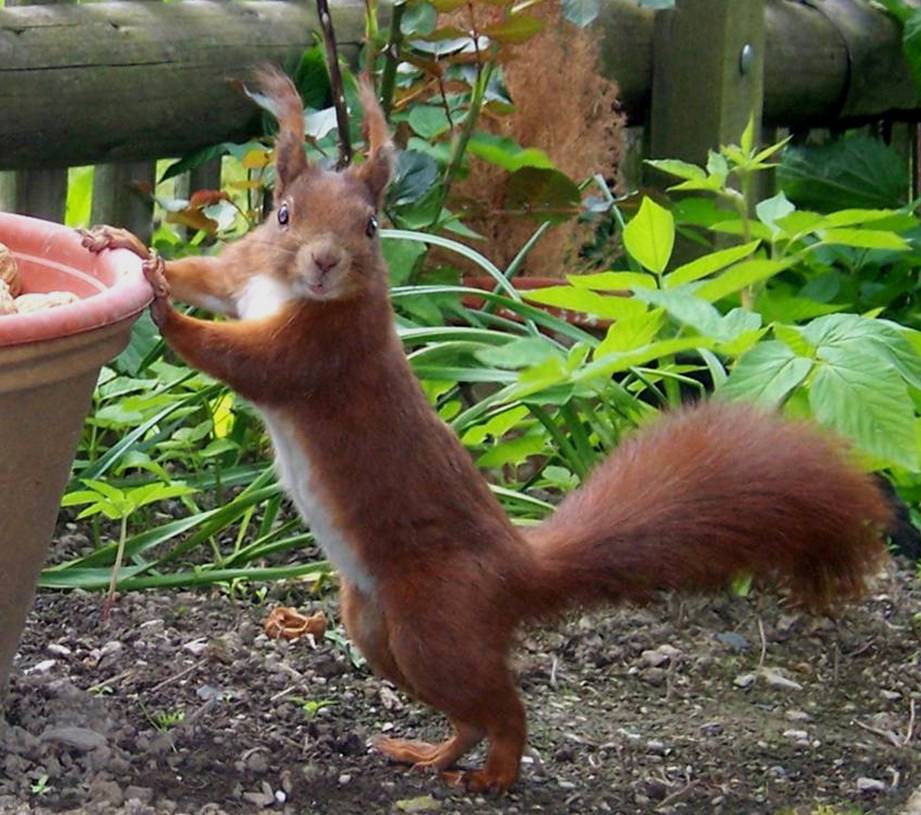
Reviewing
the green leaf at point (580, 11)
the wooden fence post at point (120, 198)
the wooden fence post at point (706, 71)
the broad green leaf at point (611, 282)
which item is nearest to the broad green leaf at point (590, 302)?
the broad green leaf at point (611, 282)

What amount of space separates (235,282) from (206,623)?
0.70 metres

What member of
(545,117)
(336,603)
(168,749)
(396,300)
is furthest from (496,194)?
(168,749)

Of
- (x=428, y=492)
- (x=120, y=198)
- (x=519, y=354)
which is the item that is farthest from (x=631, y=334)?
(x=120, y=198)

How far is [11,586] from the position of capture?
2.25m

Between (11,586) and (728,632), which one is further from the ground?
(11,586)

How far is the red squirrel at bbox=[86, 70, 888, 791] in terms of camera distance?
7.86 ft

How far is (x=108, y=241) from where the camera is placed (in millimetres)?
2406

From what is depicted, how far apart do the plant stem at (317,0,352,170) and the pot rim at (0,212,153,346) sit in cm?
63

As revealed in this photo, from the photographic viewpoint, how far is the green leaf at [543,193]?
3678 millimetres

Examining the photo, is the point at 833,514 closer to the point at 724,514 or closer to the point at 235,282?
the point at 724,514

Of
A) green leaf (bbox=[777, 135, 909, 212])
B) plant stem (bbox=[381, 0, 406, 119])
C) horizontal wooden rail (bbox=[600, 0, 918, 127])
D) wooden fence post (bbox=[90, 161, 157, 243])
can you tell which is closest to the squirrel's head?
plant stem (bbox=[381, 0, 406, 119])

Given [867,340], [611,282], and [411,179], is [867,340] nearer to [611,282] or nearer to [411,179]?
[611,282]

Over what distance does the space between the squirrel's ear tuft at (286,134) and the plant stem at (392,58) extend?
1.00 m

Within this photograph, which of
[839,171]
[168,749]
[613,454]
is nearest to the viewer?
[168,749]
